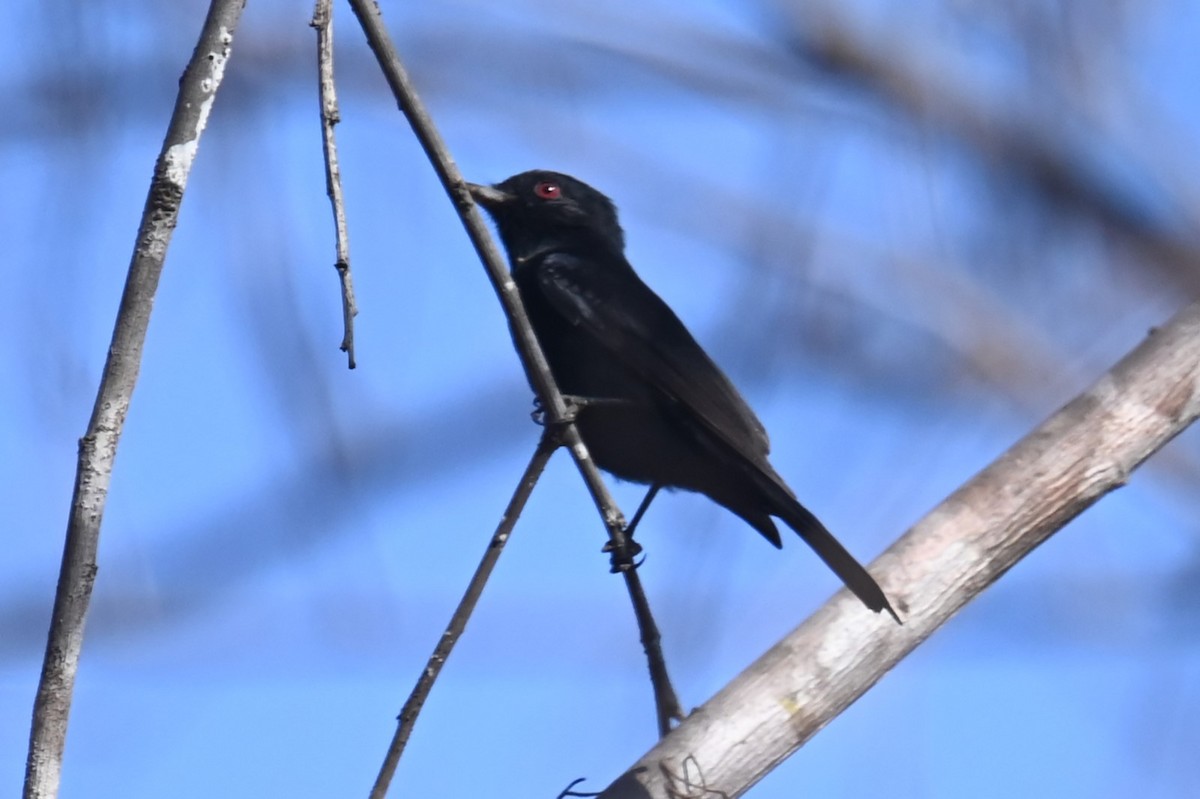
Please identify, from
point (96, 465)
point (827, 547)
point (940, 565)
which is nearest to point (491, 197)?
point (827, 547)

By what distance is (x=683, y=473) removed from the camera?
4234 mm

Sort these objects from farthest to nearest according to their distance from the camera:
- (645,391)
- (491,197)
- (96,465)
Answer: (491,197) → (645,391) → (96,465)

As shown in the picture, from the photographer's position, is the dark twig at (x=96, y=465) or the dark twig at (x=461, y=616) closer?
the dark twig at (x=96, y=465)

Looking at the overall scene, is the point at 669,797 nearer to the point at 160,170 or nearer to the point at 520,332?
the point at 520,332

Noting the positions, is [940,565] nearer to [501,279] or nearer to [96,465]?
[501,279]

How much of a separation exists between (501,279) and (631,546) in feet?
2.14

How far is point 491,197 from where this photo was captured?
501 centimetres

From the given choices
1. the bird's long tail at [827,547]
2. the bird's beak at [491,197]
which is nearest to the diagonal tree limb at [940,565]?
the bird's long tail at [827,547]

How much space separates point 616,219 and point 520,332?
250cm

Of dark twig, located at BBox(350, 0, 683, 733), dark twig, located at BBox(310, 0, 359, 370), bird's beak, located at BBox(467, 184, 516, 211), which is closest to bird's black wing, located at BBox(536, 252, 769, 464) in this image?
bird's beak, located at BBox(467, 184, 516, 211)

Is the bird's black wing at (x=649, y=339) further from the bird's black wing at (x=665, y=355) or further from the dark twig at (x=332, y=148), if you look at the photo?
the dark twig at (x=332, y=148)

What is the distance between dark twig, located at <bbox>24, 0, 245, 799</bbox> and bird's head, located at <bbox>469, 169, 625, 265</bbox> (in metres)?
2.65

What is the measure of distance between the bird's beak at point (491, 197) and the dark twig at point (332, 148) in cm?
222

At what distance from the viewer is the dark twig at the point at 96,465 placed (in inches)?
80.0
